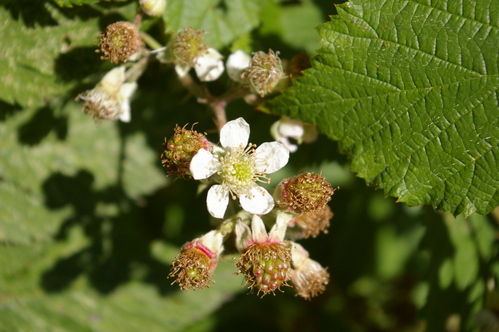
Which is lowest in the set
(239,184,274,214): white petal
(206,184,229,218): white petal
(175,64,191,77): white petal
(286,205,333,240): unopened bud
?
(286,205,333,240): unopened bud

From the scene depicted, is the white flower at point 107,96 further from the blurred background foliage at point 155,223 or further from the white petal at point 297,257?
the white petal at point 297,257

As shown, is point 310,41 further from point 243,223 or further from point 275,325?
point 275,325

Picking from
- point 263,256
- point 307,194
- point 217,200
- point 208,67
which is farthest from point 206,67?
point 263,256

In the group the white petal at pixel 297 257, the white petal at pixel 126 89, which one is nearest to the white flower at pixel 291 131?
the white petal at pixel 297 257

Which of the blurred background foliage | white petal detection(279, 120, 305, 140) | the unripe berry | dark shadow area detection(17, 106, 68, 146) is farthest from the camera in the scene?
dark shadow area detection(17, 106, 68, 146)

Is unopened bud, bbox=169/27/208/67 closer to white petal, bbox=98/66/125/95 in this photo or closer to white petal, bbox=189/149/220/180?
white petal, bbox=98/66/125/95

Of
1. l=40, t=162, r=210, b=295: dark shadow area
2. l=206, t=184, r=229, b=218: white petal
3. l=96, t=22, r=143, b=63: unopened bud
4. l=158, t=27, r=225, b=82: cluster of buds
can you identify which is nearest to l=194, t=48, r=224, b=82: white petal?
l=158, t=27, r=225, b=82: cluster of buds

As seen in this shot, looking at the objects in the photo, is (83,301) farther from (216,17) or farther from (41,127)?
(216,17)
